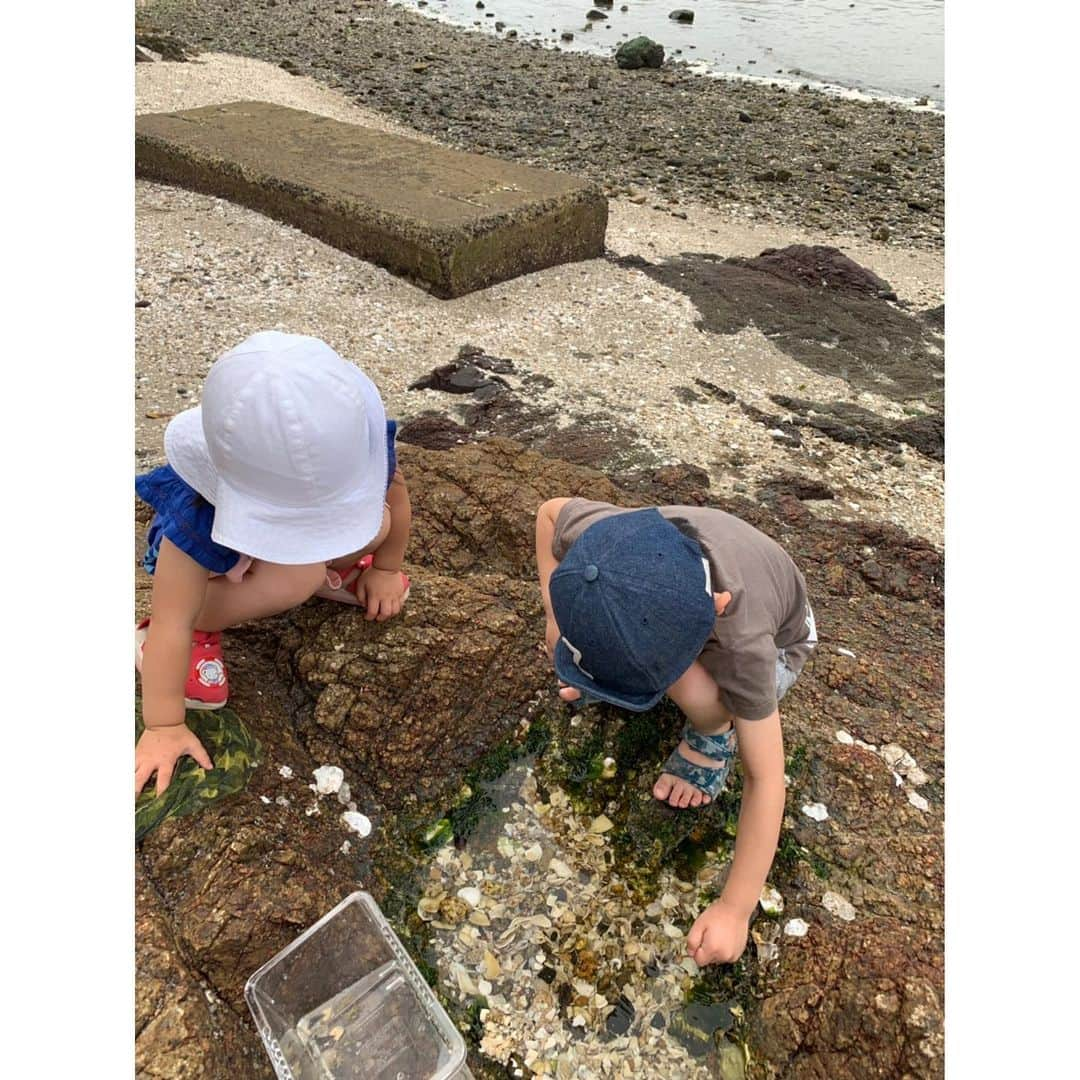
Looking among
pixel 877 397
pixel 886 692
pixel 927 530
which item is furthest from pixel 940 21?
pixel 886 692

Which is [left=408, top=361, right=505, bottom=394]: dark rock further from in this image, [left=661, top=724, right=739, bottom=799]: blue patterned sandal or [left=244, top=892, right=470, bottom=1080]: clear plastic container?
[left=244, top=892, right=470, bottom=1080]: clear plastic container

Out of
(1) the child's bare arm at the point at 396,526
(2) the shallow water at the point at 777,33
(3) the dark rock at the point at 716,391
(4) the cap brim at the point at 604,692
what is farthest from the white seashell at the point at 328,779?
(2) the shallow water at the point at 777,33

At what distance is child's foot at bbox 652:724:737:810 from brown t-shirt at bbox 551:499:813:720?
0.22 meters

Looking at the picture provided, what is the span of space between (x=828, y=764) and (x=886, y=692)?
0.43m

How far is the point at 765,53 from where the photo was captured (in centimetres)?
1878

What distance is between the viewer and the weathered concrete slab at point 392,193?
5293mm

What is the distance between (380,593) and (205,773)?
57 centimetres

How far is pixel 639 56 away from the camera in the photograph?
15727 millimetres

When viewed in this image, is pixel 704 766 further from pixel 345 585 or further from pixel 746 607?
pixel 345 585

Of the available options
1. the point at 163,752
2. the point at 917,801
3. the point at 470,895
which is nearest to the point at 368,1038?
the point at 470,895

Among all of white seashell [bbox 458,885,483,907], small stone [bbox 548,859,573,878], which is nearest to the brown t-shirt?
small stone [bbox 548,859,573,878]

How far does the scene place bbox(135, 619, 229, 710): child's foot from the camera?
6.37 ft

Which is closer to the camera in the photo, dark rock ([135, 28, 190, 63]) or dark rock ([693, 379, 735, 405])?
dark rock ([693, 379, 735, 405])

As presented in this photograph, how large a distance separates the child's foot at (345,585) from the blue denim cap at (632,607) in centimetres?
75
